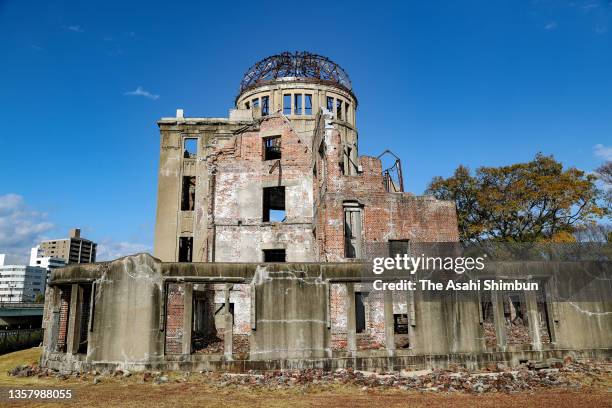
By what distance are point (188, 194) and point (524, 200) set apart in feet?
69.5

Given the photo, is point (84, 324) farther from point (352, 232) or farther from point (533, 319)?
point (533, 319)

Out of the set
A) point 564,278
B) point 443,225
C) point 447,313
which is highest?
point 443,225

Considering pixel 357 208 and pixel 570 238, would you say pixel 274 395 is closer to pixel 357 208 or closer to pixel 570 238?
pixel 357 208

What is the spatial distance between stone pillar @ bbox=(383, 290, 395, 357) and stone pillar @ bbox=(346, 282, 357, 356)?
865 millimetres

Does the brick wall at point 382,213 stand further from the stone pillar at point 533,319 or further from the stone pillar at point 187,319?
the stone pillar at point 187,319

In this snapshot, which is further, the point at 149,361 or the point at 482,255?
the point at 482,255

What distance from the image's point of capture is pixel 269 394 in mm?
9055

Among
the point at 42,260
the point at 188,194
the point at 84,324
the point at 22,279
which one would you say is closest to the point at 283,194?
the point at 188,194

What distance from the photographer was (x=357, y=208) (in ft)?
58.8

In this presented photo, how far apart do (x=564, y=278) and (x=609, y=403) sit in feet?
19.0

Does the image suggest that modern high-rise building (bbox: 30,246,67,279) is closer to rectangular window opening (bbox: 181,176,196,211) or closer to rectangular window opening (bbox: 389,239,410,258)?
rectangular window opening (bbox: 181,176,196,211)

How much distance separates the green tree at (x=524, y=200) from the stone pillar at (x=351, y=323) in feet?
62.3

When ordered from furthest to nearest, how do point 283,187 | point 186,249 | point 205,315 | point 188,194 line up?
point 188,194 → point 186,249 → point 283,187 → point 205,315

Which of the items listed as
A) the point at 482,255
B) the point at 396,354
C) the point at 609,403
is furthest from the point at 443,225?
the point at 609,403
